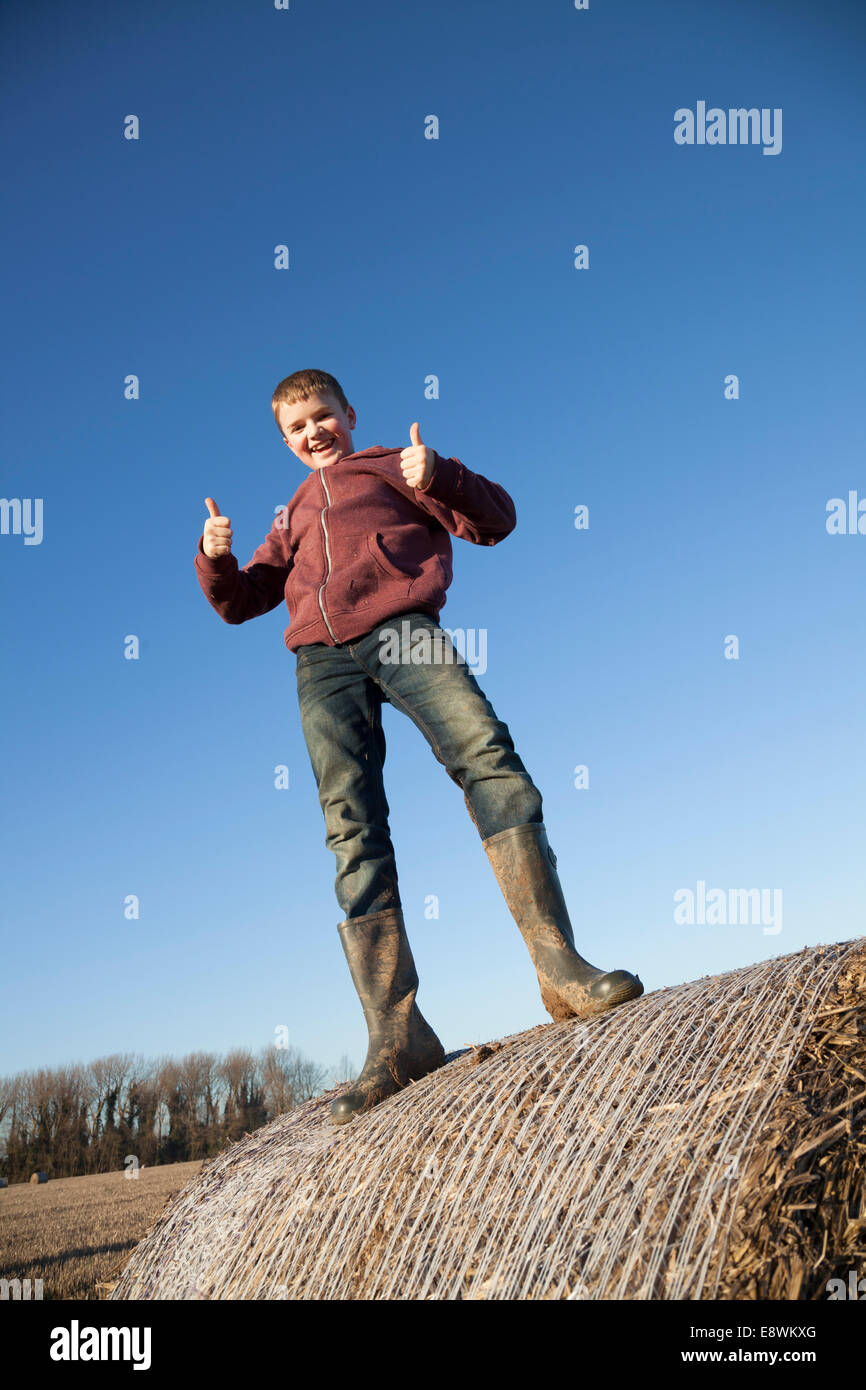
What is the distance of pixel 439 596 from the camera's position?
145 inches

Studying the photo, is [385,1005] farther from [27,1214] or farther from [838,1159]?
[27,1214]

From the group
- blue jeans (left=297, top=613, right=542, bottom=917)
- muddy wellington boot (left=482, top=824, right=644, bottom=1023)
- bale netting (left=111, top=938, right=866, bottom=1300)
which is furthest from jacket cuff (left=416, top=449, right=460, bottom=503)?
bale netting (left=111, top=938, right=866, bottom=1300)

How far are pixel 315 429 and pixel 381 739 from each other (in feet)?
4.29

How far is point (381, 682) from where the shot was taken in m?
3.60

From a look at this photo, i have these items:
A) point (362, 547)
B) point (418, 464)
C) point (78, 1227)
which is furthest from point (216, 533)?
point (78, 1227)

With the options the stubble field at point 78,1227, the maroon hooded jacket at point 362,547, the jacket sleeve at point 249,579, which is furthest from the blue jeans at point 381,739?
the stubble field at point 78,1227

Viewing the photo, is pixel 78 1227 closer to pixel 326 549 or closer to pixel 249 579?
pixel 249 579

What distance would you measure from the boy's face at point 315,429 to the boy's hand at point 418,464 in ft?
2.24

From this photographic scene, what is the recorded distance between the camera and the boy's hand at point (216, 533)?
3.74m
